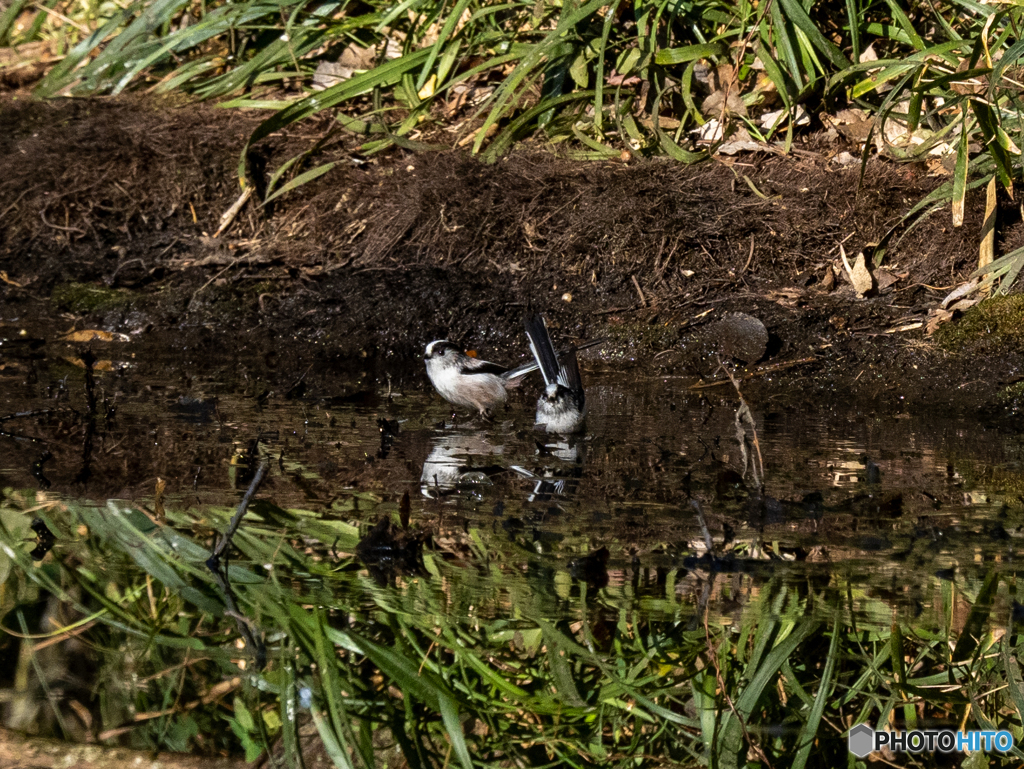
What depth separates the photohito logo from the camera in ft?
8.29

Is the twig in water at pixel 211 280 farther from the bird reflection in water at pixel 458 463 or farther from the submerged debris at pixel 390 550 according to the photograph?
the submerged debris at pixel 390 550

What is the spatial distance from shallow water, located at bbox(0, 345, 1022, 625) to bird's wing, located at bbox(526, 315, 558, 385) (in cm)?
31

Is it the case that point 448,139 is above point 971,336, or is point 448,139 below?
above

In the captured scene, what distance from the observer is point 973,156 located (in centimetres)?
573

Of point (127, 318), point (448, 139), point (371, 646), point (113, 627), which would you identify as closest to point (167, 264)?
point (127, 318)

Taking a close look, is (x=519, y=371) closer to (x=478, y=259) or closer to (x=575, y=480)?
(x=478, y=259)

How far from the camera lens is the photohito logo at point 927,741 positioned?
253cm

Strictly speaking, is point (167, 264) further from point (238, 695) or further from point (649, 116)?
point (238, 695)

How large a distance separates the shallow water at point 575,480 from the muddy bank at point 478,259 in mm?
364

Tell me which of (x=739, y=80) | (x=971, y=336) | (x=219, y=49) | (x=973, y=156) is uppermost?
(x=219, y=49)

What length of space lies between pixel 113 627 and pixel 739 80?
5.02m

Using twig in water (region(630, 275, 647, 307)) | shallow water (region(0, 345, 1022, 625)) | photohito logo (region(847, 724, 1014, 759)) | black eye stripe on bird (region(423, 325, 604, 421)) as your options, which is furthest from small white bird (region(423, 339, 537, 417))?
photohito logo (region(847, 724, 1014, 759))

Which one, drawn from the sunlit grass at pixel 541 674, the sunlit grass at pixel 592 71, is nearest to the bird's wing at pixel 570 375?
the sunlit grass at pixel 592 71

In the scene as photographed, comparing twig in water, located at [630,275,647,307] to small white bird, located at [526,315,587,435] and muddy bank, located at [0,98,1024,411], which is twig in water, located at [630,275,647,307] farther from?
small white bird, located at [526,315,587,435]
